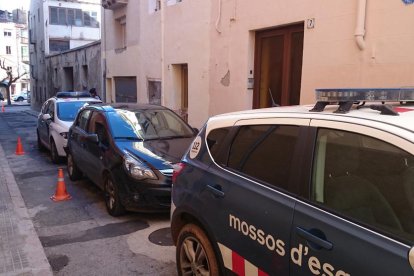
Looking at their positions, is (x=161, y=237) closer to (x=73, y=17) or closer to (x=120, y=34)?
(x=120, y=34)

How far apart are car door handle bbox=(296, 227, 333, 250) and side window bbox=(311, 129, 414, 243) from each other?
0.57 feet

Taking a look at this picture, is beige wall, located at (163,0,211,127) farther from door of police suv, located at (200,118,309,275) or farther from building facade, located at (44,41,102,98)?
building facade, located at (44,41,102,98)

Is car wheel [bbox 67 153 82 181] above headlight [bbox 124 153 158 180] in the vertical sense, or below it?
below

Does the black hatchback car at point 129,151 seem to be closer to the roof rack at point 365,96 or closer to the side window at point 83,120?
the side window at point 83,120

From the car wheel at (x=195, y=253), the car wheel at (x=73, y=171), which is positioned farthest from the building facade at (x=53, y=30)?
the car wheel at (x=195, y=253)

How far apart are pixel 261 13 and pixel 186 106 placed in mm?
4304

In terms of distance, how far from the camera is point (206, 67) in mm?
9250

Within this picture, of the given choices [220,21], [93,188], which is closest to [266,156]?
[93,188]

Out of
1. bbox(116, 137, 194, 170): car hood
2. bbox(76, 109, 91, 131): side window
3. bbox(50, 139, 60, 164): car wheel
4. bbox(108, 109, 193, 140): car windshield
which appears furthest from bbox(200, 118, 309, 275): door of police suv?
bbox(50, 139, 60, 164): car wheel

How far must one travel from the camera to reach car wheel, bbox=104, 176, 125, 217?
5.27 meters

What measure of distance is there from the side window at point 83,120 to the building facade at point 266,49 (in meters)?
2.98

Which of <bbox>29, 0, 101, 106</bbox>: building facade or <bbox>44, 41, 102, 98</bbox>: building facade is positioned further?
<bbox>29, 0, 101, 106</bbox>: building facade

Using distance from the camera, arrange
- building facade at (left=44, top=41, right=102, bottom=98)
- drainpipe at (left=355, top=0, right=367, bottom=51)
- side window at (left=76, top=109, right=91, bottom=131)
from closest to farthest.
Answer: drainpipe at (left=355, top=0, right=367, bottom=51) < side window at (left=76, top=109, right=91, bottom=131) < building facade at (left=44, top=41, right=102, bottom=98)

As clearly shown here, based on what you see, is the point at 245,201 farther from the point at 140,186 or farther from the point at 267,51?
the point at 267,51
